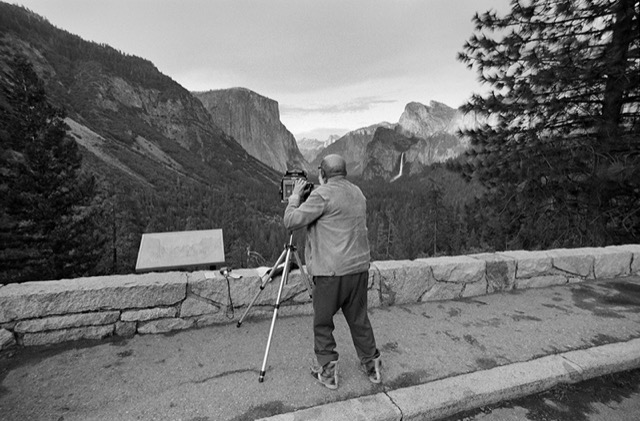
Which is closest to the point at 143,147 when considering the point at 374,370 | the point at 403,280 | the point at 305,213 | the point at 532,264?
the point at 403,280

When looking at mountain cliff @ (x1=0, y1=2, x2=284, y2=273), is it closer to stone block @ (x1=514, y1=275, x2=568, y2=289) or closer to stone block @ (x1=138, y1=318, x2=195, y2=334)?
stone block @ (x1=138, y1=318, x2=195, y2=334)

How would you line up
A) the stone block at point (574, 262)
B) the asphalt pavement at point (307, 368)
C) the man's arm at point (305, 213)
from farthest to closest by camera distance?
1. the stone block at point (574, 262)
2. the man's arm at point (305, 213)
3. the asphalt pavement at point (307, 368)

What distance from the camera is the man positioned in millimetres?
2521

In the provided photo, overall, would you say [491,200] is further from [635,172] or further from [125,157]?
[125,157]

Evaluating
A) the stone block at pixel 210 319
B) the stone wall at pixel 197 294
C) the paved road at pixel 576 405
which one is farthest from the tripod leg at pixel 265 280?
the paved road at pixel 576 405

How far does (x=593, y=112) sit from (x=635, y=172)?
1961 mm

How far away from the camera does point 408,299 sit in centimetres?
428

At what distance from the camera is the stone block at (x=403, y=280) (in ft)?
13.6

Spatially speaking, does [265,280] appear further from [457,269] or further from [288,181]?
[457,269]

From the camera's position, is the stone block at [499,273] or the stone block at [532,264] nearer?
the stone block at [499,273]

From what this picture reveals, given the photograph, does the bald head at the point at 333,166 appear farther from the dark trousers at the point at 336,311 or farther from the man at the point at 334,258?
the dark trousers at the point at 336,311

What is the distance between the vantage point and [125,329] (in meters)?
3.32

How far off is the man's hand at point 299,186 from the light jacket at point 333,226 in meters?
0.07

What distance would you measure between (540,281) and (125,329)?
5825mm
